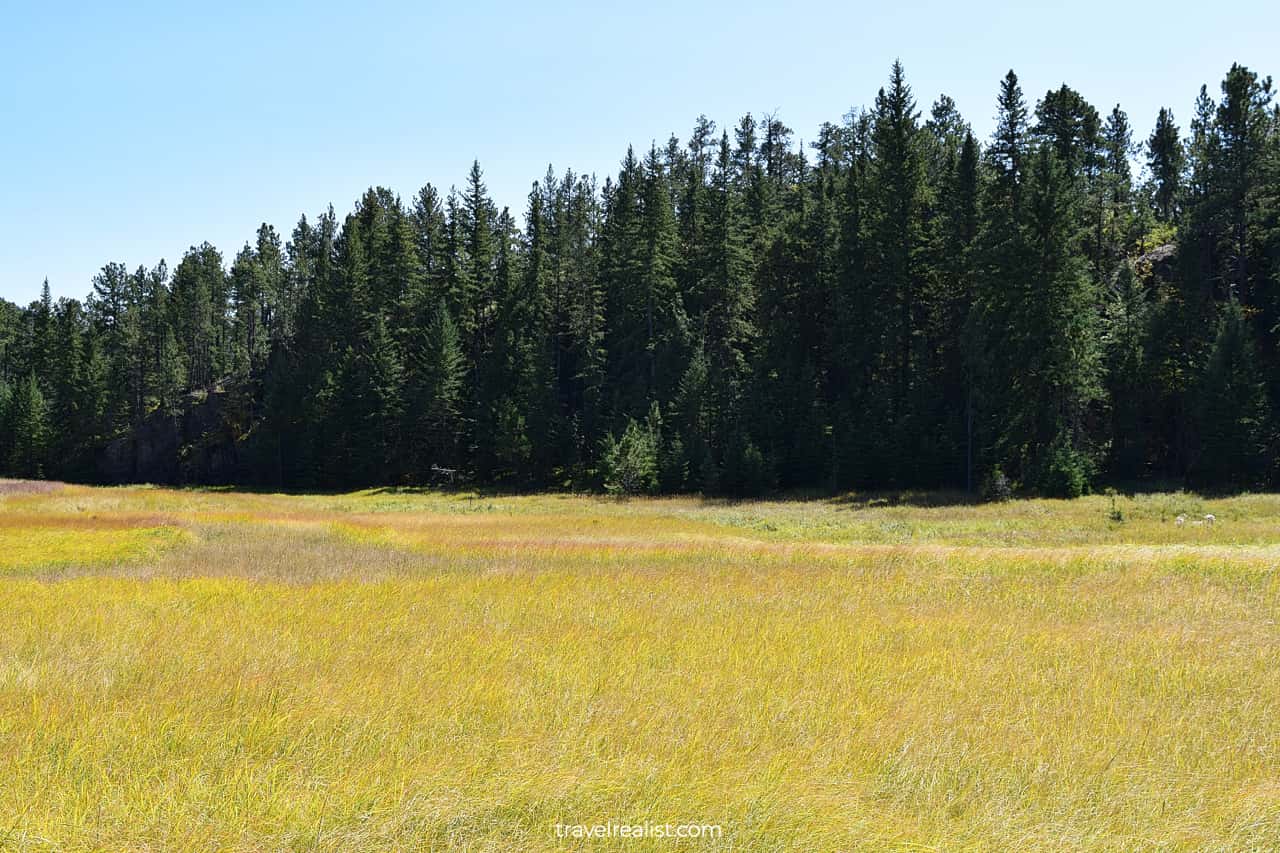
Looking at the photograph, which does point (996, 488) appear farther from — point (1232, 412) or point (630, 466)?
point (630, 466)

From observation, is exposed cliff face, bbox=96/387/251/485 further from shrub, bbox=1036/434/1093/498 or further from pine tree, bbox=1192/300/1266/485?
pine tree, bbox=1192/300/1266/485

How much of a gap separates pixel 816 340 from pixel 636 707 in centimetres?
5434

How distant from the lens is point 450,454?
214ft

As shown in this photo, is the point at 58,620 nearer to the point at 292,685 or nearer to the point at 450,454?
the point at 292,685

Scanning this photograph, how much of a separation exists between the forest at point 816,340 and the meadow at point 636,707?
31116mm

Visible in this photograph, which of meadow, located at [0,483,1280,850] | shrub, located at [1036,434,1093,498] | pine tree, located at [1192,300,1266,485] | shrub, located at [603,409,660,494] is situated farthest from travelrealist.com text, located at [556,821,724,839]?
pine tree, located at [1192,300,1266,485]

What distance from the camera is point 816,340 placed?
5919 centimetres

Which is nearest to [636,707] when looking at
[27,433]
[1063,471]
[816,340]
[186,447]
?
[1063,471]

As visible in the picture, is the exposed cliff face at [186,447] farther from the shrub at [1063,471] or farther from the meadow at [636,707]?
the shrub at [1063,471]

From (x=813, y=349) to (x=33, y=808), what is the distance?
2250 inches

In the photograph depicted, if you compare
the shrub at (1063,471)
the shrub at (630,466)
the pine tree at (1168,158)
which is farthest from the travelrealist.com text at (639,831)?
the pine tree at (1168,158)

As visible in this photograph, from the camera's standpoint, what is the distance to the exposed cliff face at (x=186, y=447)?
74625 millimetres

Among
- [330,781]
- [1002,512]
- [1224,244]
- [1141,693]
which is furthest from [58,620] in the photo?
[1224,244]

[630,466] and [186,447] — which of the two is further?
[186,447]
